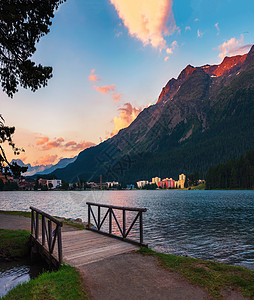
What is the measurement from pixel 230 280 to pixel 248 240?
16841 mm

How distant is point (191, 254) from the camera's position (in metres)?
16.6

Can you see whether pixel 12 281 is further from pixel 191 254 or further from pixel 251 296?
pixel 191 254

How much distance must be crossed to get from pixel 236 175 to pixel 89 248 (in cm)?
17523

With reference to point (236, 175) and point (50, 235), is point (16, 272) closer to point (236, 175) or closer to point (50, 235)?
point (50, 235)

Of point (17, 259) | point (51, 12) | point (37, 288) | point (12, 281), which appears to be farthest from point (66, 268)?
point (51, 12)

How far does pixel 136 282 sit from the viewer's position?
715 centimetres

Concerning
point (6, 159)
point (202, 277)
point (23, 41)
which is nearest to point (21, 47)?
point (23, 41)

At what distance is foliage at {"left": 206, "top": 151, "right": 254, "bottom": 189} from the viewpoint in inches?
6250

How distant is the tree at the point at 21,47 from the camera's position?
42.0 ft

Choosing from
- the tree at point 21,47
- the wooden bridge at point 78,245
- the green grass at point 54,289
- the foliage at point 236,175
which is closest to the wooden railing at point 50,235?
the wooden bridge at point 78,245

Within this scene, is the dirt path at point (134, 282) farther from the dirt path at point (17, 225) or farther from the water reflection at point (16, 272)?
the dirt path at point (17, 225)

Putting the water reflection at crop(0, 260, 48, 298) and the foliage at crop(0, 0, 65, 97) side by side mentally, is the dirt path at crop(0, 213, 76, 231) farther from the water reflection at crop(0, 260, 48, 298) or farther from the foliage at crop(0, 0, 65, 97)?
the foliage at crop(0, 0, 65, 97)

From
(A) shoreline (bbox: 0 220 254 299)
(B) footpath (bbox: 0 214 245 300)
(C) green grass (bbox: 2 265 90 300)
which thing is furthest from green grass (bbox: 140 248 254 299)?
(C) green grass (bbox: 2 265 90 300)

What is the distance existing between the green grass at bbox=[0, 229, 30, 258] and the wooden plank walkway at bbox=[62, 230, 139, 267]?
2767mm
